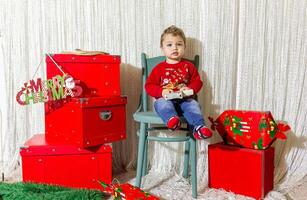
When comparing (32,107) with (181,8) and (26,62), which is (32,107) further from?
(181,8)

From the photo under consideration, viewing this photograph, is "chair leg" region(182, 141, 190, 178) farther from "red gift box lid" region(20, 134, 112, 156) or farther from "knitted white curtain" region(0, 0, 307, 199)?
"red gift box lid" region(20, 134, 112, 156)

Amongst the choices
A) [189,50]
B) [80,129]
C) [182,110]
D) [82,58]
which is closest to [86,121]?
[80,129]

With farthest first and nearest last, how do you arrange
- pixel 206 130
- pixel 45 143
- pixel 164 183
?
pixel 164 183 < pixel 45 143 < pixel 206 130

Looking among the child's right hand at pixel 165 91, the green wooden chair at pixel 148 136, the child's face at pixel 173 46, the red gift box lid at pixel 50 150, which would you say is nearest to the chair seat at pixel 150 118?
the green wooden chair at pixel 148 136

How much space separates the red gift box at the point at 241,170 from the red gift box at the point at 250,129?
0.04 meters

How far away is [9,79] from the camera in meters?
2.01

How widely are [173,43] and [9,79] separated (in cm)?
100

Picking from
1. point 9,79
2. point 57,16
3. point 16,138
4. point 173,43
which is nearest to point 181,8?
point 173,43

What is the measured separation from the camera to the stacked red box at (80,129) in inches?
61.2

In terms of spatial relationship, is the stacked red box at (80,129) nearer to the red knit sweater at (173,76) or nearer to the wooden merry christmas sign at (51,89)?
the wooden merry christmas sign at (51,89)

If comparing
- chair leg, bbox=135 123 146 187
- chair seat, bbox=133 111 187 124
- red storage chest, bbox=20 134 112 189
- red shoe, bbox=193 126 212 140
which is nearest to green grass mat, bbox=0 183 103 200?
red storage chest, bbox=20 134 112 189

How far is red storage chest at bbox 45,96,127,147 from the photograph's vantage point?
1.55 m

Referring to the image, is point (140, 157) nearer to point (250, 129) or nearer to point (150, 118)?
point (150, 118)

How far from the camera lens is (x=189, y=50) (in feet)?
6.23
